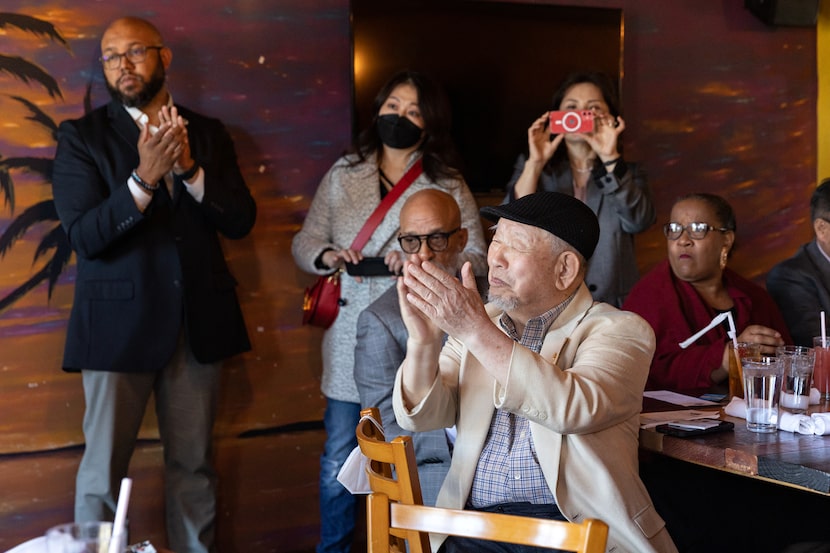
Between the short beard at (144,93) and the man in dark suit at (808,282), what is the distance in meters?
2.24

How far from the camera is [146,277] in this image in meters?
3.20

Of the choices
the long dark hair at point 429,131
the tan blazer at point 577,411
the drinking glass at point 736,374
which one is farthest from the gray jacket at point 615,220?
→ the tan blazer at point 577,411

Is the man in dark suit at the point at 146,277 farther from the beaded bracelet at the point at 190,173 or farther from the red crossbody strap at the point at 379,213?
the red crossbody strap at the point at 379,213

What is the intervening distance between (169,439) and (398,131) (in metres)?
1.34

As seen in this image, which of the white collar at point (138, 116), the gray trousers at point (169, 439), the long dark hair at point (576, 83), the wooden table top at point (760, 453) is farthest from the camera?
the long dark hair at point (576, 83)

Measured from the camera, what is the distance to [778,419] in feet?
7.20

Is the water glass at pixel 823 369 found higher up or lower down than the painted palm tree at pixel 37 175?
lower down

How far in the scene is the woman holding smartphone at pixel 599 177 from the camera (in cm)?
353

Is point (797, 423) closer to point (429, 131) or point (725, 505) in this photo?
point (725, 505)

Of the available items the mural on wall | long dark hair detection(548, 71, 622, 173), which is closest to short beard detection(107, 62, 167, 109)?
the mural on wall

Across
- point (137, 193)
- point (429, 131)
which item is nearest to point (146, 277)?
point (137, 193)

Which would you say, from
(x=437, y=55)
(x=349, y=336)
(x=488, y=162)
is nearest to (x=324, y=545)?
(x=349, y=336)

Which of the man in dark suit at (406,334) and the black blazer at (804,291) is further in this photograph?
the black blazer at (804,291)

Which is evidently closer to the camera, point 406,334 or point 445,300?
point 445,300
